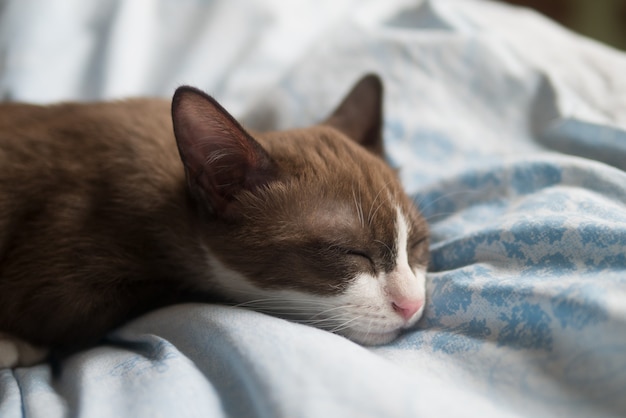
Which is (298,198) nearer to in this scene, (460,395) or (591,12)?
(460,395)

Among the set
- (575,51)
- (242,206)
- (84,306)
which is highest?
(575,51)

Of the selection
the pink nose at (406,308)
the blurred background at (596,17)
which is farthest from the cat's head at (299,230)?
the blurred background at (596,17)

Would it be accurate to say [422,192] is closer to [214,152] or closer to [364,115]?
[364,115]

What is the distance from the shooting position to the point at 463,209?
115cm

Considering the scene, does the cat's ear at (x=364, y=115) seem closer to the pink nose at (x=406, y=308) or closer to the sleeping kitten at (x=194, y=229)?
the sleeping kitten at (x=194, y=229)

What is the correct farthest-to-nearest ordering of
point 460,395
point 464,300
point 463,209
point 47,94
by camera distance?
point 47,94 < point 463,209 < point 464,300 < point 460,395

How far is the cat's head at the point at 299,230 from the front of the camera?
0.88m

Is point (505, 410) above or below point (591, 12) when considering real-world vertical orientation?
below

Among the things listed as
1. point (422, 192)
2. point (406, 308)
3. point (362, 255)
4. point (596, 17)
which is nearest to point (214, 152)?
point (362, 255)

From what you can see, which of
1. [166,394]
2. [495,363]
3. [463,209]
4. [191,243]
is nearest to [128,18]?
[191,243]

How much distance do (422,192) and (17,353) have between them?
0.82 m

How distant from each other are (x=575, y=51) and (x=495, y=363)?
3.48 ft

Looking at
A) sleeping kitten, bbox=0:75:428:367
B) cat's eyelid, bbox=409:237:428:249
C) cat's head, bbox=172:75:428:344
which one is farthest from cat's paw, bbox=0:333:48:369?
cat's eyelid, bbox=409:237:428:249

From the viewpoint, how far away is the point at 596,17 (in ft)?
9.73
